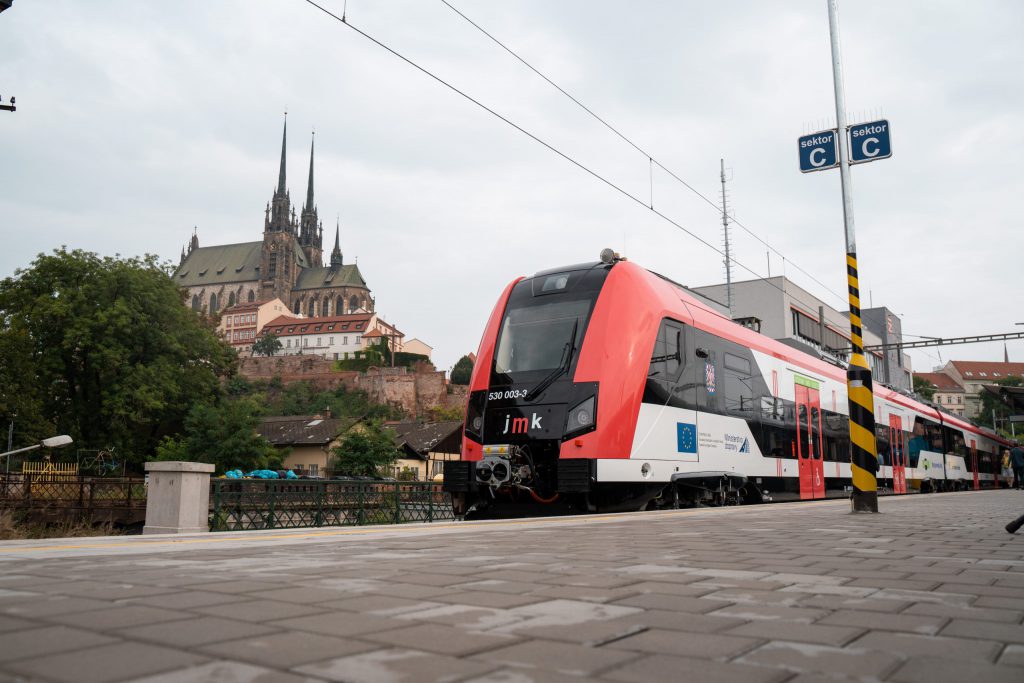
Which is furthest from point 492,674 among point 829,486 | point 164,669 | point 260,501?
point 829,486

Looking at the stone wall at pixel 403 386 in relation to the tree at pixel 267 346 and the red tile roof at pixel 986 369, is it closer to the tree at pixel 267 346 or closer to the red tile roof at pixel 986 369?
the tree at pixel 267 346

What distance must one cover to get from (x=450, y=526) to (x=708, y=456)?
19.7ft

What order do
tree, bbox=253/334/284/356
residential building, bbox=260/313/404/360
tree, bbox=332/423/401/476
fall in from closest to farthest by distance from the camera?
tree, bbox=332/423/401/476, residential building, bbox=260/313/404/360, tree, bbox=253/334/284/356

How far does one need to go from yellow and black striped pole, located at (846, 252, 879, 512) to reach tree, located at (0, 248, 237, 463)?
37.7 meters

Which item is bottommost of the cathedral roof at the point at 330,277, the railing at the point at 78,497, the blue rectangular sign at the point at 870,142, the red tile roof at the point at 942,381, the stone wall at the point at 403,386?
the railing at the point at 78,497

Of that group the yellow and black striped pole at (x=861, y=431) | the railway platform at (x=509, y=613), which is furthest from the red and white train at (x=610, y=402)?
the railway platform at (x=509, y=613)

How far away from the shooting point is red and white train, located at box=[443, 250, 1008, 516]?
10.5 m

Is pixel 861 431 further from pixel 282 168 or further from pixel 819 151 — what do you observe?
pixel 282 168

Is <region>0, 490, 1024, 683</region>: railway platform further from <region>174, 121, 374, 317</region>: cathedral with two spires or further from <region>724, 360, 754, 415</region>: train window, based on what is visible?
<region>174, 121, 374, 317</region>: cathedral with two spires

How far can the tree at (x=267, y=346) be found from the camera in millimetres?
121119

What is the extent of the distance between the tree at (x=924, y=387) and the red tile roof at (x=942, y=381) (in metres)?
2.25

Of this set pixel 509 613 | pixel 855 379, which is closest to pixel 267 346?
pixel 855 379

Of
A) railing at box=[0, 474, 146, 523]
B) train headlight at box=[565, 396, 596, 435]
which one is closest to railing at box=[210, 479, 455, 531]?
train headlight at box=[565, 396, 596, 435]

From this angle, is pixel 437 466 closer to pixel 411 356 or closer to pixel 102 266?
pixel 102 266
